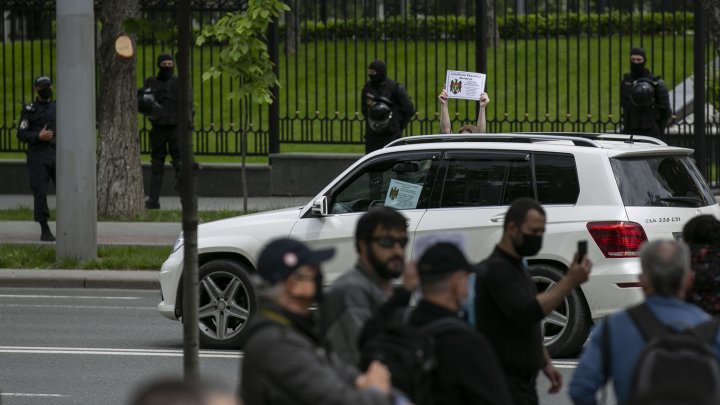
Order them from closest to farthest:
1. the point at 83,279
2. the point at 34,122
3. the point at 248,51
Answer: the point at 83,279 → the point at 34,122 → the point at 248,51

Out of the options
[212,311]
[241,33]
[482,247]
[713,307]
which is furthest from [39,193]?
[713,307]

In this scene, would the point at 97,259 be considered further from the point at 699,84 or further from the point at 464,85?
the point at 699,84

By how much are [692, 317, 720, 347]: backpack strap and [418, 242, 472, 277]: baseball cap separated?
83 centimetres

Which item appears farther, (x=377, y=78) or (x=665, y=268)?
(x=377, y=78)

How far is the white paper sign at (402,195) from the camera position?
11.0 metres

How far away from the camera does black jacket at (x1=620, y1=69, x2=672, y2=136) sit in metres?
18.3

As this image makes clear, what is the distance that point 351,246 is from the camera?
10969mm

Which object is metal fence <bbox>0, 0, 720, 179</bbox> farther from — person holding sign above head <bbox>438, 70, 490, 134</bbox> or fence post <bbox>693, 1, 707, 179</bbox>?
person holding sign above head <bbox>438, 70, 490, 134</bbox>

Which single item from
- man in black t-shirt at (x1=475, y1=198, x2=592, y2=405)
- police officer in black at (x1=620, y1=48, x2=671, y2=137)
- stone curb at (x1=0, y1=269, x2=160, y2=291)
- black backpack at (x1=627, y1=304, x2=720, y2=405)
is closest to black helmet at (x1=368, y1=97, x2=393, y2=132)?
police officer in black at (x1=620, y1=48, x2=671, y2=137)

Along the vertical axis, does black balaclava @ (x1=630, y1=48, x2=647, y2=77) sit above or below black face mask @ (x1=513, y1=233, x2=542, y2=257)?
above

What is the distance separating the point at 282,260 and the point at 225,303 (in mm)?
6571

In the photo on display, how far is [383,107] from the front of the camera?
59.8 ft

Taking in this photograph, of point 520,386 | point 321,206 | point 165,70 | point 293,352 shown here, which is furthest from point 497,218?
point 165,70

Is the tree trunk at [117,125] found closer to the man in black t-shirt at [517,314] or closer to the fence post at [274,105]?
the fence post at [274,105]
